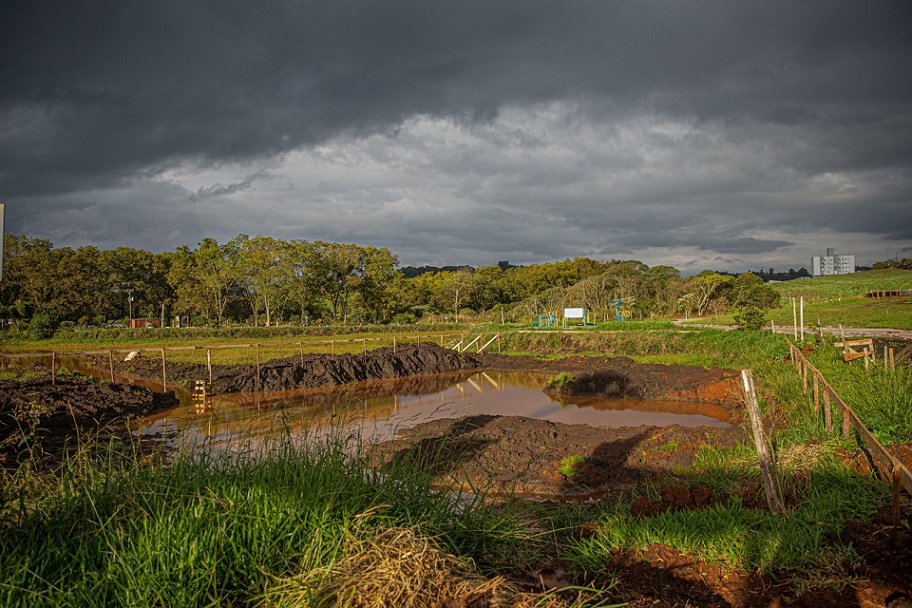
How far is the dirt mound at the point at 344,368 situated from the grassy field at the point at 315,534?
17096 mm

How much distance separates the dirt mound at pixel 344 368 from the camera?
70.6 ft

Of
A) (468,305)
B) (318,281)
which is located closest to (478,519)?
(318,281)

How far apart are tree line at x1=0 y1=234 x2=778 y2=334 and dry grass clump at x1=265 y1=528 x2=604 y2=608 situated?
46098 mm

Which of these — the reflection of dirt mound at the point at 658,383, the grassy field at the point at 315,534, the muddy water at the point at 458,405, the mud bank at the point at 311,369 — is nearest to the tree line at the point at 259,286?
the mud bank at the point at 311,369

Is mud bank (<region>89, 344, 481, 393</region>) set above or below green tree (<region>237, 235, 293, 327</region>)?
below

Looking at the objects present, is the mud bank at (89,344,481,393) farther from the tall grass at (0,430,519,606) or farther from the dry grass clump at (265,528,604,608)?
the dry grass clump at (265,528,604,608)

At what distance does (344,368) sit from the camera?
→ 79.0 feet

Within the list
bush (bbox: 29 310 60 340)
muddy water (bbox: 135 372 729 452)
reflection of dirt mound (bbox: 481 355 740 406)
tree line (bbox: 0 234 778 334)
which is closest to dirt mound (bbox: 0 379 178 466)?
muddy water (bbox: 135 372 729 452)

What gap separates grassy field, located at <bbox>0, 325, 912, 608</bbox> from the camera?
9.14 feet

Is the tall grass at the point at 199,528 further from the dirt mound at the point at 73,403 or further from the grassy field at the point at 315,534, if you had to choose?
the dirt mound at the point at 73,403

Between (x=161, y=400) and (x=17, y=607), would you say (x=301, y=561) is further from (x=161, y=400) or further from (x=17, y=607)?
(x=161, y=400)

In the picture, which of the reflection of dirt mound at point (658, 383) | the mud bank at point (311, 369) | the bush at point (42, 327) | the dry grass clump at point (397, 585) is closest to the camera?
the dry grass clump at point (397, 585)

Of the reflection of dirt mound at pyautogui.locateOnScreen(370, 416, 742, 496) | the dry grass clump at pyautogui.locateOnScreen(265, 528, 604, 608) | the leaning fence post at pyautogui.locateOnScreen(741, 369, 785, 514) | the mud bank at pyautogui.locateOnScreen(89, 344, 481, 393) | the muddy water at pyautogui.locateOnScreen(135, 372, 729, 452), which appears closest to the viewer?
the dry grass clump at pyautogui.locateOnScreen(265, 528, 604, 608)

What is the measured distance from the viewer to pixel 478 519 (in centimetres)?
402
